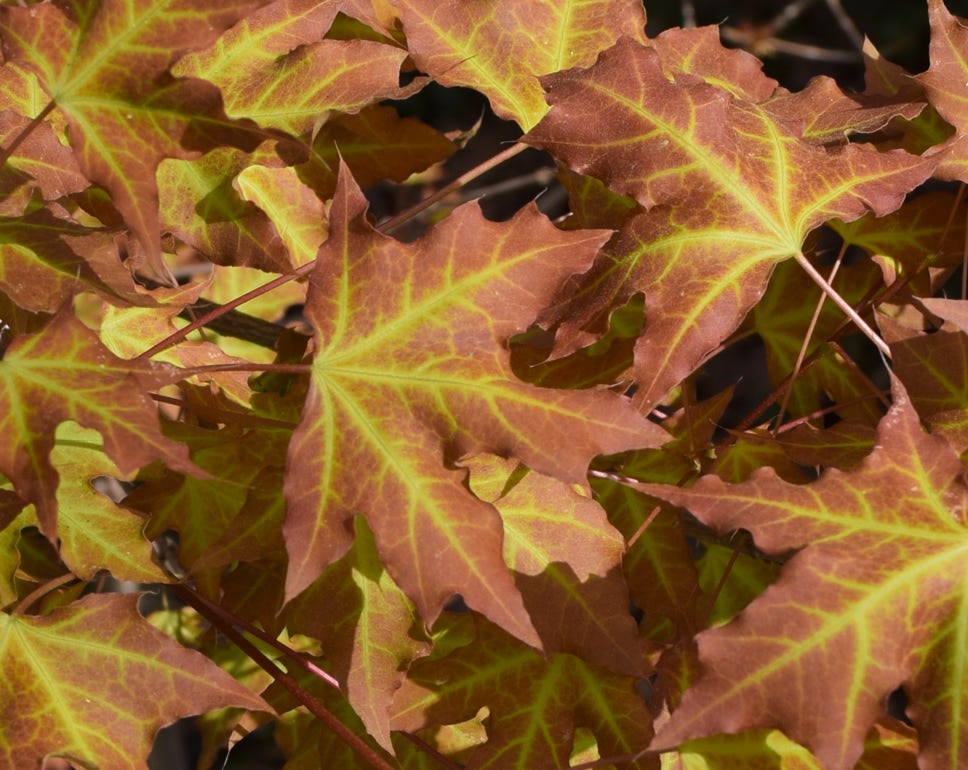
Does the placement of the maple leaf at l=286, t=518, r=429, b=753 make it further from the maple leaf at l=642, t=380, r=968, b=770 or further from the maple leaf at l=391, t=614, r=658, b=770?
the maple leaf at l=642, t=380, r=968, b=770

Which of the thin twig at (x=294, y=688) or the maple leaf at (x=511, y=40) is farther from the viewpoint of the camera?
the maple leaf at (x=511, y=40)

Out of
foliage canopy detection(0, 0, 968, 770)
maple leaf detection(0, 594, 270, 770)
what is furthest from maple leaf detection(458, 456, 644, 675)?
maple leaf detection(0, 594, 270, 770)

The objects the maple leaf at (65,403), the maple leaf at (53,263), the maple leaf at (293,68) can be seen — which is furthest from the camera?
the maple leaf at (293,68)

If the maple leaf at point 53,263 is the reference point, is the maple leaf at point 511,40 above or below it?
above

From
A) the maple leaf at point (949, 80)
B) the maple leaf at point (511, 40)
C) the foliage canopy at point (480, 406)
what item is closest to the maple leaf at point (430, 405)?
the foliage canopy at point (480, 406)

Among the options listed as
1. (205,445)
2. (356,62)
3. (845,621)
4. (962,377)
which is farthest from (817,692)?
(356,62)

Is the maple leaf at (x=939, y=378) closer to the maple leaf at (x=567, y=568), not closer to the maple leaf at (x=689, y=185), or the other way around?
the maple leaf at (x=689, y=185)
